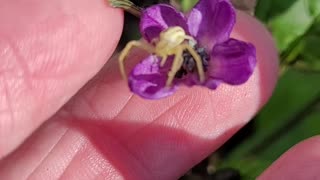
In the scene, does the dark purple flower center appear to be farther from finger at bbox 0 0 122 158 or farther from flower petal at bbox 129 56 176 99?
finger at bbox 0 0 122 158

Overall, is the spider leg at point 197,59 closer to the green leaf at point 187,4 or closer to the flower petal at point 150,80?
the flower petal at point 150,80

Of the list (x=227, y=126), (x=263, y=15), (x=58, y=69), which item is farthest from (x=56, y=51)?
(x=263, y=15)

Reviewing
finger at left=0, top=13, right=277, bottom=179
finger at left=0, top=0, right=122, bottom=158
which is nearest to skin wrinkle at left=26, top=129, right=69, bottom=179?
finger at left=0, top=13, right=277, bottom=179

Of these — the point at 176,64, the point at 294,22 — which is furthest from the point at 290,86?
the point at 176,64

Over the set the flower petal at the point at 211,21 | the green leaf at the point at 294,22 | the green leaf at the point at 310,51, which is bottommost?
the green leaf at the point at 310,51

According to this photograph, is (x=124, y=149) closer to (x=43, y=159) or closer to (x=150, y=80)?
(x=43, y=159)

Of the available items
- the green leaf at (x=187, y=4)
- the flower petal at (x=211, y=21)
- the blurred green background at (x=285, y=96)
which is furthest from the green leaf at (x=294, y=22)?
the flower petal at (x=211, y=21)
